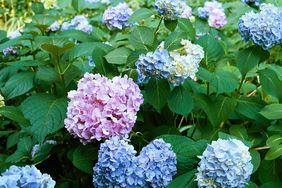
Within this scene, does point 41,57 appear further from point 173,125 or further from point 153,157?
point 153,157

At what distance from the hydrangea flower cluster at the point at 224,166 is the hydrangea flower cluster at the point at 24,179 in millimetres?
431

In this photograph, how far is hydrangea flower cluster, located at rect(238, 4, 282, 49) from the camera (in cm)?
186

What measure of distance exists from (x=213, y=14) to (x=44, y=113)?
163cm

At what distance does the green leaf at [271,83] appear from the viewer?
75.7 inches

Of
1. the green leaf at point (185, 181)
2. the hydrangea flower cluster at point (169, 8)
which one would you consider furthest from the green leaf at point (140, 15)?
the green leaf at point (185, 181)

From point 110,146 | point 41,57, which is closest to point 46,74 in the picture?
point 41,57

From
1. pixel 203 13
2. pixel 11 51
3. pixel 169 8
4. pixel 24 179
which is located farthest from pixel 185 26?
pixel 24 179

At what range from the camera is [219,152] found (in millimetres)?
1383

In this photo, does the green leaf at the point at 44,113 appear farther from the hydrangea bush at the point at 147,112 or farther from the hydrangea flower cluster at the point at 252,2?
the hydrangea flower cluster at the point at 252,2

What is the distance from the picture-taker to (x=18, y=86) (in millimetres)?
1963

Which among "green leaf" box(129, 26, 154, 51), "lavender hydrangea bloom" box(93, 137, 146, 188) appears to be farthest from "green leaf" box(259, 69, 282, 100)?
"lavender hydrangea bloom" box(93, 137, 146, 188)

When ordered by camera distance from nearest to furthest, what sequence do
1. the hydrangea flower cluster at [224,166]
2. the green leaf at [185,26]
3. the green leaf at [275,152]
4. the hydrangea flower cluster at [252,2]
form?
1. the hydrangea flower cluster at [224,166]
2. the green leaf at [275,152]
3. the green leaf at [185,26]
4. the hydrangea flower cluster at [252,2]

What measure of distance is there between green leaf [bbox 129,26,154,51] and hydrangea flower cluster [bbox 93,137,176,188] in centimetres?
50

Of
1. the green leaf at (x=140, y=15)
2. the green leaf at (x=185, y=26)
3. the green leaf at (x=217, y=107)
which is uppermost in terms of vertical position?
the green leaf at (x=140, y=15)
